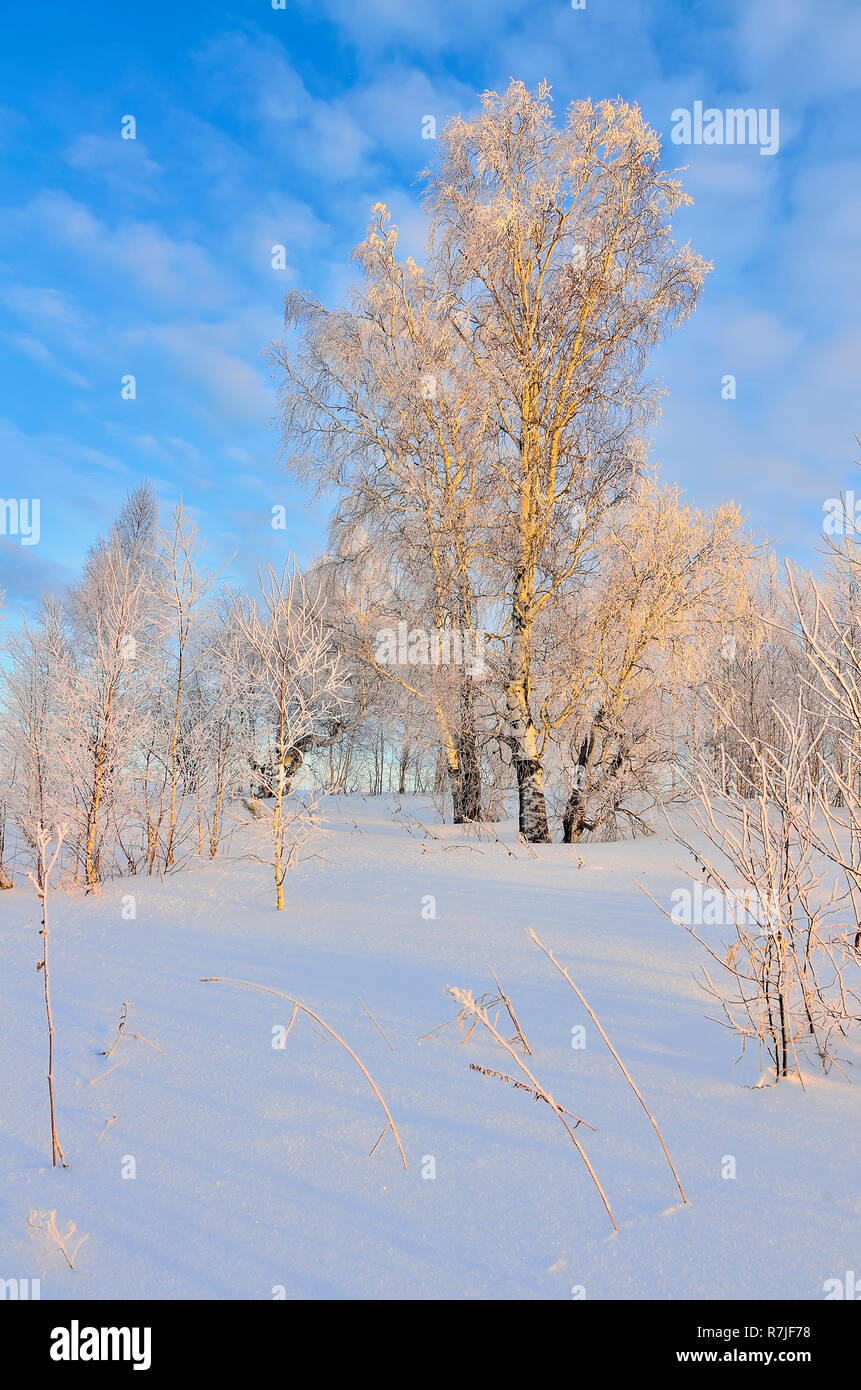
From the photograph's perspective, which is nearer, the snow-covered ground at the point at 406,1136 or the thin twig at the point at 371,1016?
the snow-covered ground at the point at 406,1136

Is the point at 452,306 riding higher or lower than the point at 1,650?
higher

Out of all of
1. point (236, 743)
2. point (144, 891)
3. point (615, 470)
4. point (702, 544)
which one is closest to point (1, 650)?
point (236, 743)

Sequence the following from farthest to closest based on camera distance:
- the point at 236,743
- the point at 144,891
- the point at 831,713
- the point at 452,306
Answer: the point at 452,306, the point at 236,743, the point at 144,891, the point at 831,713

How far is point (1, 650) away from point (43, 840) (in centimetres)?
807

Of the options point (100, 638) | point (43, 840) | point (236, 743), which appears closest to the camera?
point (43, 840)

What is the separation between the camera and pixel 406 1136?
235 centimetres

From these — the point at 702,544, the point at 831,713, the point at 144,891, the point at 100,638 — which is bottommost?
the point at 144,891

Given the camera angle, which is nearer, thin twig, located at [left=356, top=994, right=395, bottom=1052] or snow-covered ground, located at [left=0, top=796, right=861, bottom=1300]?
snow-covered ground, located at [left=0, top=796, right=861, bottom=1300]

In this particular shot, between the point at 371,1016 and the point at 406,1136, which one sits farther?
the point at 371,1016

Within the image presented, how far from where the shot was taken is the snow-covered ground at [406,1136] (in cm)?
176

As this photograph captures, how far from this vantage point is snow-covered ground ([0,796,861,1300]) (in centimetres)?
176
